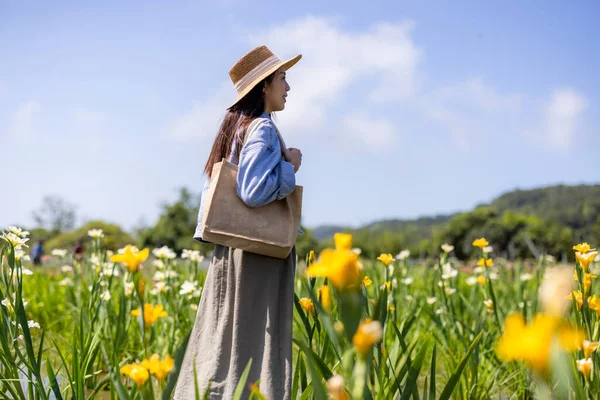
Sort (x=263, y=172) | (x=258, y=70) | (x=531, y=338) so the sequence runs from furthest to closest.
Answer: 1. (x=258, y=70)
2. (x=263, y=172)
3. (x=531, y=338)

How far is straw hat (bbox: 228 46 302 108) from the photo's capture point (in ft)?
6.68

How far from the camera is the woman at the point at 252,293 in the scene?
1841 millimetres

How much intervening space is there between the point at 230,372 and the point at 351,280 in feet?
3.49

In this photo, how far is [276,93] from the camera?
2.07 meters

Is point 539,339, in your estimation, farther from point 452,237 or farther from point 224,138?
point 452,237

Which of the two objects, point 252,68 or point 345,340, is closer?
point 345,340

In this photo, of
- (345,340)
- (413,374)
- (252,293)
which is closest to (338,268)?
(345,340)

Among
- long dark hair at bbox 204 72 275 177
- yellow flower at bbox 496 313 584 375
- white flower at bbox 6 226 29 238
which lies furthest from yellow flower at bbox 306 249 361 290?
white flower at bbox 6 226 29 238

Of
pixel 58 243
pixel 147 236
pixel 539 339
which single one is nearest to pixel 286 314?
pixel 539 339

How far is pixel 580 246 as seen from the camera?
1.68 metres

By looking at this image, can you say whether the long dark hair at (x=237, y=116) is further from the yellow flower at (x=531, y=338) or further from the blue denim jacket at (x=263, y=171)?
the yellow flower at (x=531, y=338)

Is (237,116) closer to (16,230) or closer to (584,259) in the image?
(16,230)

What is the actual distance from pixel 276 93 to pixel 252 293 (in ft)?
2.44

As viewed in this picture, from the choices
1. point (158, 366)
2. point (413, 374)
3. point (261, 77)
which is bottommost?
point (413, 374)
